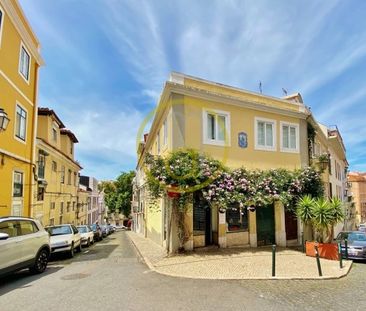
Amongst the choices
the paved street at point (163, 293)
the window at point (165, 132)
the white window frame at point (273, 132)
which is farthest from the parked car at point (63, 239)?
the white window frame at point (273, 132)

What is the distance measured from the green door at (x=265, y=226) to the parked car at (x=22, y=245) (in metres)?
9.79

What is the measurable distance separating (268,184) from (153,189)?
5331mm

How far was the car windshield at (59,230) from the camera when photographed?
14722 millimetres

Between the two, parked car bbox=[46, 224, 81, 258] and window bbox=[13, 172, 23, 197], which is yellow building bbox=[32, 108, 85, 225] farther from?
parked car bbox=[46, 224, 81, 258]

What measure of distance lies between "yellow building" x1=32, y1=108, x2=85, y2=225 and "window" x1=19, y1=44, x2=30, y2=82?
16.5 ft

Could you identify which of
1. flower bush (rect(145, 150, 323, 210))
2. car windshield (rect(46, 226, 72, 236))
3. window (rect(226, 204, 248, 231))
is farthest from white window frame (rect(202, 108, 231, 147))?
car windshield (rect(46, 226, 72, 236))

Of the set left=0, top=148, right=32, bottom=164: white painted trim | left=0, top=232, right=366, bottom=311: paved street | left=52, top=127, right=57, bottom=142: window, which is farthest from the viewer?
left=52, top=127, right=57, bottom=142: window

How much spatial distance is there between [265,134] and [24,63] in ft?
Result: 41.2

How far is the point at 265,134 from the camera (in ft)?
53.3

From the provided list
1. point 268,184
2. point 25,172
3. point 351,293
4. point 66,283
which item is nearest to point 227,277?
point 351,293

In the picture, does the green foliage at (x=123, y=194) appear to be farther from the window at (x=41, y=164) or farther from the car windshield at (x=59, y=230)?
the car windshield at (x=59, y=230)

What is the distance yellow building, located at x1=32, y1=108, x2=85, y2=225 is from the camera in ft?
64.4

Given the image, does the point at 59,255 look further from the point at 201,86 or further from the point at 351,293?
the point at 351,293

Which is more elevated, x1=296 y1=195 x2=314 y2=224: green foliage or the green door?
x1=296 y1=195 x2=314 y2=224: green foliage
